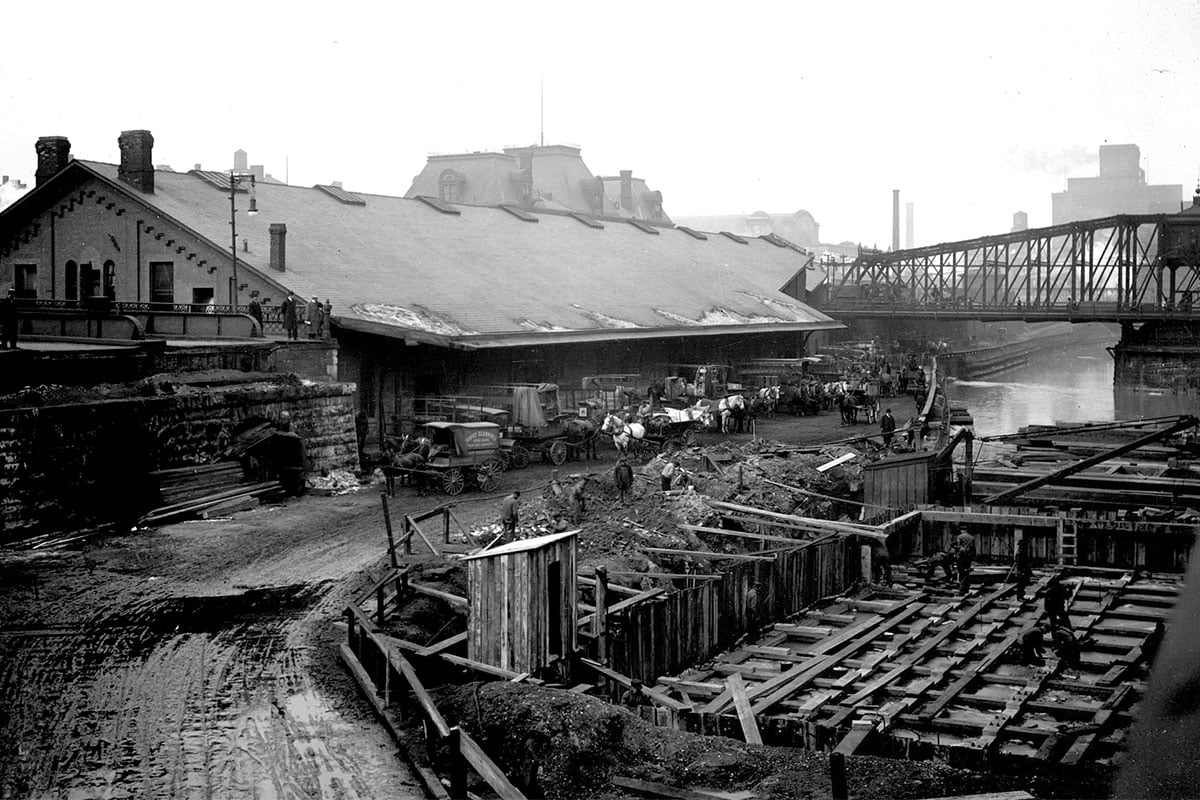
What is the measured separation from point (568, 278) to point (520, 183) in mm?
34890

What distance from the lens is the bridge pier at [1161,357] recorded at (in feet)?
203

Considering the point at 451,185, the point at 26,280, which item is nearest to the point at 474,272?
the point at 26,280

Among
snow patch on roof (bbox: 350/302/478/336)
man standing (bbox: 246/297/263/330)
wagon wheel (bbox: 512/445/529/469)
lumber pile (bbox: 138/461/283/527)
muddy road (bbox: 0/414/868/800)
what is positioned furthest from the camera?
snow patch on roof (bbox: 350/302/478/336)

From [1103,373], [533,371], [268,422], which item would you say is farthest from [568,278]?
[1103,373]

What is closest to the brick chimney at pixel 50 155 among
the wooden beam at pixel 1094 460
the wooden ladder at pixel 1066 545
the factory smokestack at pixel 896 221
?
the wooden beam at pixel 1094 460

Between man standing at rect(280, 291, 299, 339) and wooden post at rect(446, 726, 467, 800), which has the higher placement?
man standing at rect(280, 291, 299, 339)

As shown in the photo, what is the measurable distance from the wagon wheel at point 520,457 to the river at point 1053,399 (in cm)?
2368

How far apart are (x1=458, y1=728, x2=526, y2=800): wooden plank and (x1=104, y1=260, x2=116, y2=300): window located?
32.0 metres

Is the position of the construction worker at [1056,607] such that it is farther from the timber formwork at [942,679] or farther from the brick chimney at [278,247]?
the brick chimney at [278,247]

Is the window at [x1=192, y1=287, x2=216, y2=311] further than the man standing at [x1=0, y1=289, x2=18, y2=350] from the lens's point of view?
Yes

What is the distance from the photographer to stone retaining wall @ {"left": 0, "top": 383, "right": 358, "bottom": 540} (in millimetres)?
21141

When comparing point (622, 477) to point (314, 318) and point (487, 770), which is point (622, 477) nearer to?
point (487, 770)

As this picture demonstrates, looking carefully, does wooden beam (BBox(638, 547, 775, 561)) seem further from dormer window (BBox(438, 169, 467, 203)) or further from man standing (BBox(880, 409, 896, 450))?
dormer window (BBox(438, 169, 467, 203))

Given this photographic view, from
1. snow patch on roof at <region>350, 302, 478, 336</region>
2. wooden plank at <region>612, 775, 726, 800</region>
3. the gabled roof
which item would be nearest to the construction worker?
wooden plank at <region>612, 775, 726, 800</region>
